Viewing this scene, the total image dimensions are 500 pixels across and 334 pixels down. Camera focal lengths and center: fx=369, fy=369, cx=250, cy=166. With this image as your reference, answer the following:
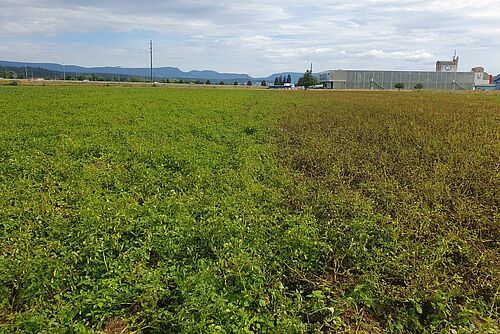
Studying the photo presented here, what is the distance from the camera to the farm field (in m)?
3.98

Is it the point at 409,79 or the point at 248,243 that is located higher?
the point at 409,79

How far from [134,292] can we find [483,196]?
7.01m

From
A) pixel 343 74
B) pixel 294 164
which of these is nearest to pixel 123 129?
pixel 294 164

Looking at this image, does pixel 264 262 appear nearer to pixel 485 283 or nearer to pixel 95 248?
pixel 95 248

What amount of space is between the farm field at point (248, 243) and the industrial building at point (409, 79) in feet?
381

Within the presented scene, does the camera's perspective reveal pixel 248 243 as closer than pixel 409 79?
Yes

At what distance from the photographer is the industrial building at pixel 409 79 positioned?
4441 inches

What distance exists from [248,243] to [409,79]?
411ft

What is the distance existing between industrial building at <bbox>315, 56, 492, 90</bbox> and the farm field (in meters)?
116

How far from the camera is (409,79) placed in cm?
11638

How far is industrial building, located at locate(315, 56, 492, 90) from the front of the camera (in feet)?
370

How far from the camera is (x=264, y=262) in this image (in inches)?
191

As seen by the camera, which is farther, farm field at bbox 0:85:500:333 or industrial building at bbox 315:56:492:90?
industrial building at bbox 315:56:492:90

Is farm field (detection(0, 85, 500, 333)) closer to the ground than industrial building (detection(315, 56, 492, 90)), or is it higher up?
closer to the ground
